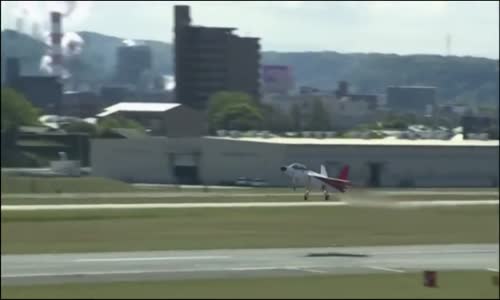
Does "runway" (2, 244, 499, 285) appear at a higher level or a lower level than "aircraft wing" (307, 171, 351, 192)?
lower

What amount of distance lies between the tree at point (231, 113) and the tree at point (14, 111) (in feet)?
95.8

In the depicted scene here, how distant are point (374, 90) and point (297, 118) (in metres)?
14.0

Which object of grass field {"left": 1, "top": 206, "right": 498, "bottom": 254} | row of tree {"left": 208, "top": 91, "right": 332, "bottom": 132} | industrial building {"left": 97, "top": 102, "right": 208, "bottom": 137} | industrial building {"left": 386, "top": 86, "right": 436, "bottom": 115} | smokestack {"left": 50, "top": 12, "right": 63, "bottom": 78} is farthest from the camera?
grass field {"left": 1, "top": 206, "right": 498, "bottom": 254}

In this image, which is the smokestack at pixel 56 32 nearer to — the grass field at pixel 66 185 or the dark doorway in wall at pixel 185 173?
the grass field at pixel 66 185

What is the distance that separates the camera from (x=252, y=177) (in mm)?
13844

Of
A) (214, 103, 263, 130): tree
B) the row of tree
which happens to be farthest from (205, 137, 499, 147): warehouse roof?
(214, 103, 263, 130): tree

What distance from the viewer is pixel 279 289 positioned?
3569 cm

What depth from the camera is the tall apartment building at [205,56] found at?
877 inches

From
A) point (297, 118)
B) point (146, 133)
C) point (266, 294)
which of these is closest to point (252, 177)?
point (146, 133)

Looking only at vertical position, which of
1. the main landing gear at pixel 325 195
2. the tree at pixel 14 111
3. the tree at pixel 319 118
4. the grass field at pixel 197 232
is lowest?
the grass field at pixel 197 232

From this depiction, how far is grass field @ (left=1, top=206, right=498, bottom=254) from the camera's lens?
150 ft

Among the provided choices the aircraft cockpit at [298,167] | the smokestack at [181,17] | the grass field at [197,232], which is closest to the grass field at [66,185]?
the smokestack at [181,17]

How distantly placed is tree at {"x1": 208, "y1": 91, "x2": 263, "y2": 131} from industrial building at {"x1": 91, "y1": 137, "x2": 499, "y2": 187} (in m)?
3.74

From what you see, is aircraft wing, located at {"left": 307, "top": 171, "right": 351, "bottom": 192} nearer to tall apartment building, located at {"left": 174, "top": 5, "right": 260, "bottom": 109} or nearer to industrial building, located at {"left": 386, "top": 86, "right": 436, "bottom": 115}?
industrial building, located at {"left": 386, "top": 86, "right": 436, "bottom": 115}
